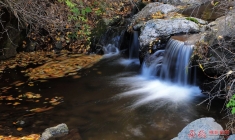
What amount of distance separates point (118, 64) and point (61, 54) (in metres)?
2.28

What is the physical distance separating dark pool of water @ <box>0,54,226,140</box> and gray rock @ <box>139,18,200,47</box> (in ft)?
5.45

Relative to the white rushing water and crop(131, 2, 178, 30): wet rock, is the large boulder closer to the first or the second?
the white rushing water

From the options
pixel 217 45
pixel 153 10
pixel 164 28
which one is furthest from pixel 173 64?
pixel 153 10

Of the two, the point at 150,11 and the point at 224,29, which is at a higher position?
the point at 150,11

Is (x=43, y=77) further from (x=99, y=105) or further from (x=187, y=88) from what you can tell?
(x=187, y=88)

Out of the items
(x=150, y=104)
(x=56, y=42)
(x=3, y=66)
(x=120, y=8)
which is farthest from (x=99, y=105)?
(x=120, y=8)

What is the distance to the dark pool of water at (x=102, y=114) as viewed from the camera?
477 centimetres

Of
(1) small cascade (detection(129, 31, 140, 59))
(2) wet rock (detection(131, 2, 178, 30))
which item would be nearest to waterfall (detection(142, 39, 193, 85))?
(1) small cascade (detection(129, 31, 140, 59))

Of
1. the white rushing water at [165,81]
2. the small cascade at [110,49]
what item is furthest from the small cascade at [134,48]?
the white rushing water at [165,81]

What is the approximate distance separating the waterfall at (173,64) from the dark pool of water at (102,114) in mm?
946

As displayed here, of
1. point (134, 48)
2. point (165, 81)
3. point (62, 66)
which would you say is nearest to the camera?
point (165, 81)

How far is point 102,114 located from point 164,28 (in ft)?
11.2

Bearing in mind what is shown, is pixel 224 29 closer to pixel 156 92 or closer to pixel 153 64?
pixel 156 92

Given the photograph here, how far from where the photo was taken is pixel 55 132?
459cm
